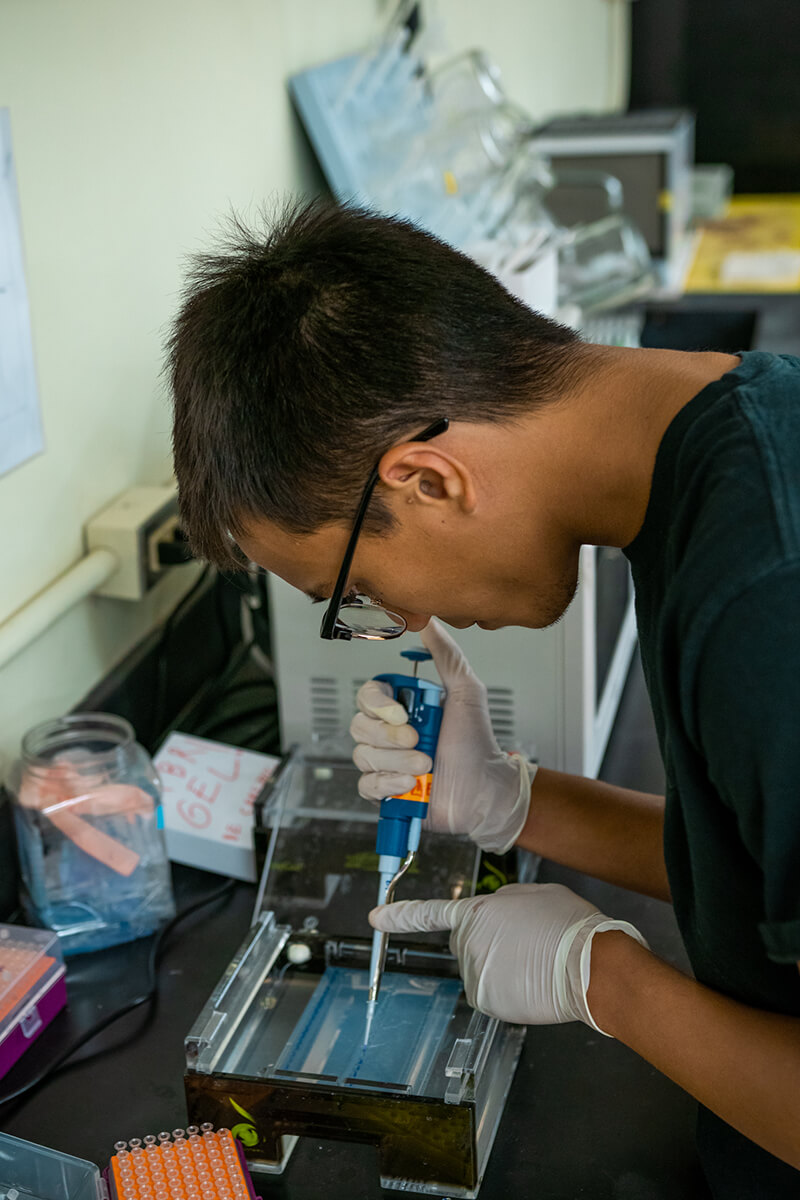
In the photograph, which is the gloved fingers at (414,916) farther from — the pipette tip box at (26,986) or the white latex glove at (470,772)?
the pipette tip box at (26,986)

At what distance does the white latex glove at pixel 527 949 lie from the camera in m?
0.94

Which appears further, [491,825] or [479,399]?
[491,825]

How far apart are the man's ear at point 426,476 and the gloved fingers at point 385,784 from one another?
317mm

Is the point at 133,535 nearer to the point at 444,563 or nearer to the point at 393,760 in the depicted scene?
the point at 393,760

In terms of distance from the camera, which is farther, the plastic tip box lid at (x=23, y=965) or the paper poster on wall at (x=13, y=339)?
the paper poster on wall at (x=13, y=339)

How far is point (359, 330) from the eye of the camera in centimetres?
79

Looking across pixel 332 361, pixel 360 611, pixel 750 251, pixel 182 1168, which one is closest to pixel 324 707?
pixel 360 611

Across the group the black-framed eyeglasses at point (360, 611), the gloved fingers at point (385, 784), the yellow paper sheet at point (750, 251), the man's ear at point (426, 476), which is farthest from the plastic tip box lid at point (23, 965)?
the yellow paper sheet at point (750, 251)

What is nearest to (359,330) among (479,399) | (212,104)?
(479,399)

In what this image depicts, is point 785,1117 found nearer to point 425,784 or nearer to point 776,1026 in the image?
point 776,1026

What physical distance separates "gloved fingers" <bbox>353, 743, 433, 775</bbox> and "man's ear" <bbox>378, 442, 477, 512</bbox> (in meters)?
0.31

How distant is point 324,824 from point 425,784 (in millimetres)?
256

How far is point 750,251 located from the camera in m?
3.54

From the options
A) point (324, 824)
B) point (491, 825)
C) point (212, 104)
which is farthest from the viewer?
point (212, 104)
